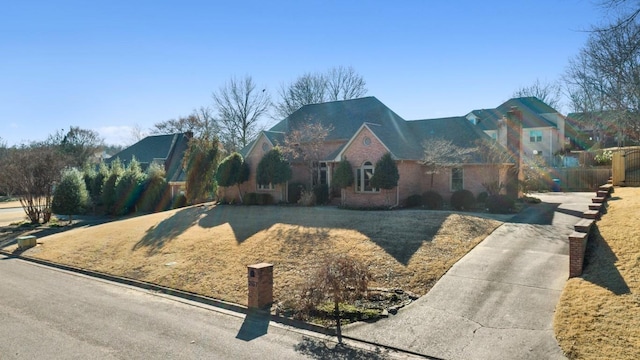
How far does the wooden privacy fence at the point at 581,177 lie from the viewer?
32188 millimetres

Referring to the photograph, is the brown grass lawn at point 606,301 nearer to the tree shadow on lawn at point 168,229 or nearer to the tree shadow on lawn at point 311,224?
the tree shadow on lawn at point 311,224

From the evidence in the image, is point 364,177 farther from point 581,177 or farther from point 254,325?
point 581,177

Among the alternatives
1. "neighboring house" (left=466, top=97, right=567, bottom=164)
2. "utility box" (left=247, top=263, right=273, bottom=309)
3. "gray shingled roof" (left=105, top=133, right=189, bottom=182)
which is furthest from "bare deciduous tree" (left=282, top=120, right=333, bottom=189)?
→ "neighboring house" (left=466, top=97, right=567, bottom=164)

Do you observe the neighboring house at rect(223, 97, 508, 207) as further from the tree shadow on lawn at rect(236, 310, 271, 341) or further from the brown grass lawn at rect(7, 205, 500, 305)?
the tree shadow on lawn at rect(236, 310, 271, 341)

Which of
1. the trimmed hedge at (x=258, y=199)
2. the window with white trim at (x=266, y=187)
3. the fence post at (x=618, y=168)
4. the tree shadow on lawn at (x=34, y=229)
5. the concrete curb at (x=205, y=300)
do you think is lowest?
the concrete curb at (x=205, y=300)

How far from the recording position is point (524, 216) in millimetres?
19297

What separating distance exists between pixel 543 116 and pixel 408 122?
27080mm

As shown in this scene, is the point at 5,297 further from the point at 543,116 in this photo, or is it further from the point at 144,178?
the point at 543,116

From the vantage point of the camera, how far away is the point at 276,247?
52.9ft

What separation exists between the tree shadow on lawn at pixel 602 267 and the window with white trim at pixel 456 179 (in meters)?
12.3

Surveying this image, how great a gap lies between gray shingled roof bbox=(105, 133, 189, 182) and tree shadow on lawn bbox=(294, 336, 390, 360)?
3865 centimetres

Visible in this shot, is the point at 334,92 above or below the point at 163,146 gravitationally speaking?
above

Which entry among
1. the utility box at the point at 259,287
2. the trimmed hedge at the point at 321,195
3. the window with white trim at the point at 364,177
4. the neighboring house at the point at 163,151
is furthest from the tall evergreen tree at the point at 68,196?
the utility box at the point at 259,287

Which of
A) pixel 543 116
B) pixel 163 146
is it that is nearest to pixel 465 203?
pixel 543 116
